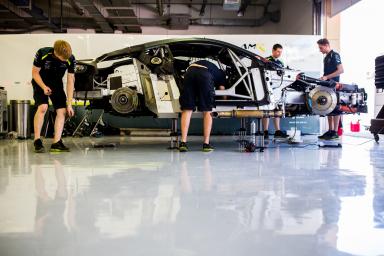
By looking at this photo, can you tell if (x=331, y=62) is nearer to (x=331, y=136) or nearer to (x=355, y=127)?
(x=331, y=136)

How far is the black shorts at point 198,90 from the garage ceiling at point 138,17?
7777mm

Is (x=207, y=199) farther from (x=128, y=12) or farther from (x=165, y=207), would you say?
(x=128, y=12)

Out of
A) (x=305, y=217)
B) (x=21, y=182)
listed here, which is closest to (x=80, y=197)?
(x=21, y=182)

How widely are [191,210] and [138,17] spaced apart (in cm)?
1288

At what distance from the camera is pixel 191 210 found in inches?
68.3

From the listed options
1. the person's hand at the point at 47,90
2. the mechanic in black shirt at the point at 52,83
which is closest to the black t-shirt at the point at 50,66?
the mechanic in black shirt at the point at 52,83

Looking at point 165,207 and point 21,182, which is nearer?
point 165,207

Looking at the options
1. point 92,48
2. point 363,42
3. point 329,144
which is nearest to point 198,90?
point 329,144

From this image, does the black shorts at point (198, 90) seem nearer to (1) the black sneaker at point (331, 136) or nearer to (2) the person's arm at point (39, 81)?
(2) the person's arm at point (39, 81)

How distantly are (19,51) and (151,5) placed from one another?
6.77 meters

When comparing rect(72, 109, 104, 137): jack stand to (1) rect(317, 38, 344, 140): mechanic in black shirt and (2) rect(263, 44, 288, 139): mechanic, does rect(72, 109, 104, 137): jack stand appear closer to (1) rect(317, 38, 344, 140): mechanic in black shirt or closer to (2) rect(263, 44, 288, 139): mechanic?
(2) rect(263, 44, 288, 139): mechanic

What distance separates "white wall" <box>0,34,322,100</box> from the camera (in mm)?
7602

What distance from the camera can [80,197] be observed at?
2002 millimetres

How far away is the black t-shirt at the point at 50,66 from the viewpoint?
4.24m
